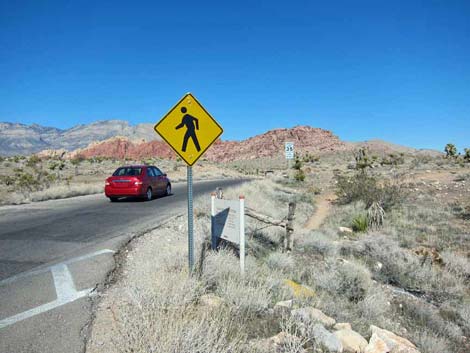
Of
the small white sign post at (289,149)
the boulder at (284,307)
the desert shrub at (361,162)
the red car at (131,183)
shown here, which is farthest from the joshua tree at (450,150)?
the boulder at (284,307)

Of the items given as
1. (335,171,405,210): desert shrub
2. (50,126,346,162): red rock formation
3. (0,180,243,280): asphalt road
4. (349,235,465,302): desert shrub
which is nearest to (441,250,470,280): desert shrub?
(349,235,465,302): desert shrub

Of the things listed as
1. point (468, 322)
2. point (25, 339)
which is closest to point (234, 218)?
point (25, 339)

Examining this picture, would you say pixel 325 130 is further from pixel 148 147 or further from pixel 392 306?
pixel 392 306

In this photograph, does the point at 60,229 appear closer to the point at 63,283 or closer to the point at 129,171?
the point at 63,283

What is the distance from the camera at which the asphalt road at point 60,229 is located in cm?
628

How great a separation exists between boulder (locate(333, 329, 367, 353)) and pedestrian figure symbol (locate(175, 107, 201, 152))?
121 inches

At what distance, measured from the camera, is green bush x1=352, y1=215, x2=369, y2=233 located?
12.3 meters

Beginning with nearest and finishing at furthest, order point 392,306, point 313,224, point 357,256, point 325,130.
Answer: point 392,306, point 357,256, point 313,224, point 325,130

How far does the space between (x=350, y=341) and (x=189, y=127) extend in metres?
3.48

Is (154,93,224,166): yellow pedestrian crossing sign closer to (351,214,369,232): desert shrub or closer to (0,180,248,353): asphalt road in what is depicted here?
(0,180,248,353): asphalt road

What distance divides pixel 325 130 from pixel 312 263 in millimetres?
134442

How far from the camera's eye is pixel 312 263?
7.72 m

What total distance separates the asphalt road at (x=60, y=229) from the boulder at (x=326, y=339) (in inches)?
194

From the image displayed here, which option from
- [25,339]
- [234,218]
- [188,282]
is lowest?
[25,339]
